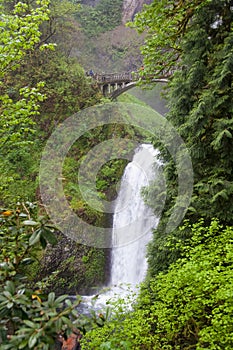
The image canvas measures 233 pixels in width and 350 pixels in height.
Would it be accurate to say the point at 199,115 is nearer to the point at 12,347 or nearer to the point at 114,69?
the point at 12,347

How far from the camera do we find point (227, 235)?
13.2 feet

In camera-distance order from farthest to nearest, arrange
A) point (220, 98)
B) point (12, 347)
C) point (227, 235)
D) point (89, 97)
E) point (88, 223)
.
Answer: point (89, 97) < point (88, 223) < point (220, 98) < point (227, 235) < point (12, 347)

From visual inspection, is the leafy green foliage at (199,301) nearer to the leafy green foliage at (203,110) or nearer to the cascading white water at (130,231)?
the leafy green foliage at (203,110)

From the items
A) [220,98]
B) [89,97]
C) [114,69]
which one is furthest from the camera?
[114,69]

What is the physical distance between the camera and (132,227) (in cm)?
1060

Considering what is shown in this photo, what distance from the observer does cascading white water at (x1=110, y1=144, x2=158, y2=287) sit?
9666 millimetres

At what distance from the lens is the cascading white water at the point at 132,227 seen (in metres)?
9.67

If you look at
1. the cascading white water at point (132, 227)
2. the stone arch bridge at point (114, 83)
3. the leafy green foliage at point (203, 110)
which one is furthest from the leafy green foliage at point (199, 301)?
the stone arch bridge at point (114, 83)

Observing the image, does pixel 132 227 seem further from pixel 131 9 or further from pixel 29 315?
pixel 131 9

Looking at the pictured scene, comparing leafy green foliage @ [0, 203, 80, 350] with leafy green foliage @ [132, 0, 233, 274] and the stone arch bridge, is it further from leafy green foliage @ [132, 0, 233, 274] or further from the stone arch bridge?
the stone arch bridge

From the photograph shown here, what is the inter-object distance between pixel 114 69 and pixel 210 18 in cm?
2107

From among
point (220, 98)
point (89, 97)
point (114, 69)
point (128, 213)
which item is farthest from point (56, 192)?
point (114, 69)

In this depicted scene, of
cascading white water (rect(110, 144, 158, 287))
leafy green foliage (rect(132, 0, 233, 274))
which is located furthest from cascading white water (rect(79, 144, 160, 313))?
leafy green foliage (rect(132, 0, 233, 274))

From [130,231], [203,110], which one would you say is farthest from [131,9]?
[203,110]
